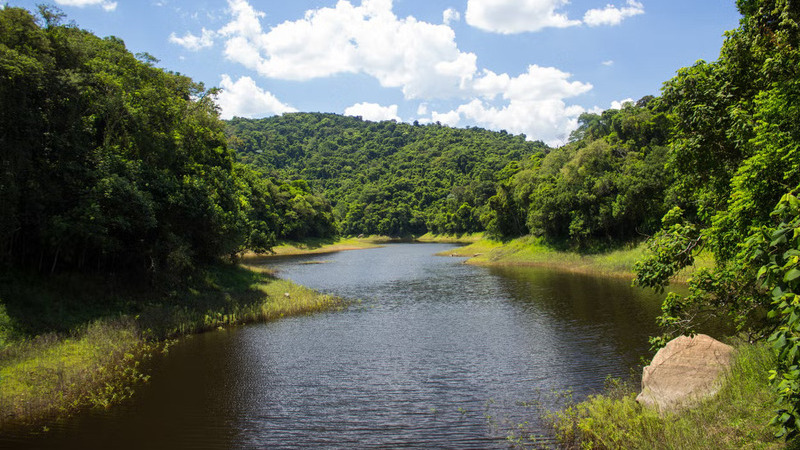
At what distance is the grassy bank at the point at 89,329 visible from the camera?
52.7 ft

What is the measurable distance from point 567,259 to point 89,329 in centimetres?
5530

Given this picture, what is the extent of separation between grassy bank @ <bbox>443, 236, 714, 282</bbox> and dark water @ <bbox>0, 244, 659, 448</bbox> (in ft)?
47.6

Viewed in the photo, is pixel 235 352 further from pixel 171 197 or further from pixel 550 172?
pixel 550 172

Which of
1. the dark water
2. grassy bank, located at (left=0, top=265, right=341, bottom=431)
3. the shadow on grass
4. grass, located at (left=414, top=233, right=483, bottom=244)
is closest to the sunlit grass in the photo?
grassy bank, located at (left=0, top=265, right=341, bottom=431)

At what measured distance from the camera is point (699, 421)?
34.6 ft

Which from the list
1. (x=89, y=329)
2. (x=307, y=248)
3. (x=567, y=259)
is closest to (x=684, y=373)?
(x=89, y=329)

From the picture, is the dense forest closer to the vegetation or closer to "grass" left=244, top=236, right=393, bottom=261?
the vegetation

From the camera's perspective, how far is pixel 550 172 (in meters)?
81.9

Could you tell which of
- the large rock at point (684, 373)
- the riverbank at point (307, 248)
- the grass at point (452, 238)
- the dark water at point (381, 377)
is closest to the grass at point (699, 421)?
the large rock at point (684, 373)

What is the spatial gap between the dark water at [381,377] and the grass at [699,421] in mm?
1623

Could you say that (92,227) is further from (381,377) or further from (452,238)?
(452,238)

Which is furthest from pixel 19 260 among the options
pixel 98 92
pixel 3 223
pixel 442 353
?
pixel 442 353

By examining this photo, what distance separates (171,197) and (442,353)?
1979 cm

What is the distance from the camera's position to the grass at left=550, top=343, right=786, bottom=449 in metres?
9.11
